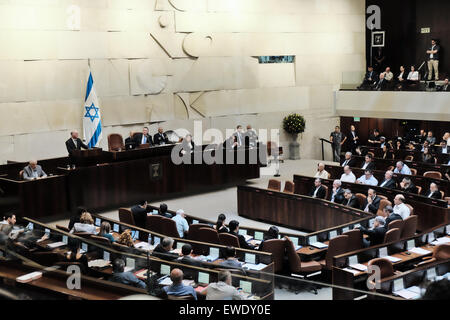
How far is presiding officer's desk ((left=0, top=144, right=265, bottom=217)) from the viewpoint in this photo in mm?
13086

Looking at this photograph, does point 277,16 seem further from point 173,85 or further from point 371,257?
point 371,257

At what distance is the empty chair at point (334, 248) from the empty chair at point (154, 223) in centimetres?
296

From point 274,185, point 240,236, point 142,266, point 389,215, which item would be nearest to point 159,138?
point 274,185

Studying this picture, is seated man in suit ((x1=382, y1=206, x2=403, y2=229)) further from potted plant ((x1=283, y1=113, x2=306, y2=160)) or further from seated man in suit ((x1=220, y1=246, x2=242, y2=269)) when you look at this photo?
potted plant ((x1=283, y1=113, x2=306, y2=160))

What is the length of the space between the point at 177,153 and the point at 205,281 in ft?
28.6

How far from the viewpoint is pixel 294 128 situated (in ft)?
70.9

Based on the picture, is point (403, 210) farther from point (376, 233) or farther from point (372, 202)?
point (376, 233)

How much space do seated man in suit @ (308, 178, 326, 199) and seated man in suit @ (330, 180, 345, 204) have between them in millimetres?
238

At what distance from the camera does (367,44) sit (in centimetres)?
2370

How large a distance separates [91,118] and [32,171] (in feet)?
13.4

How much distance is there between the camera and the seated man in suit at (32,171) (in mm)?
13070
